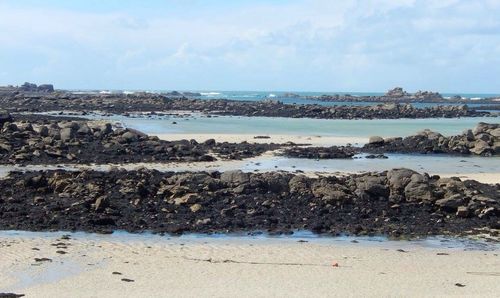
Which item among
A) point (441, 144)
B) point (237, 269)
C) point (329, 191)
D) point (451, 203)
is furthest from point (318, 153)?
point (237, 269)

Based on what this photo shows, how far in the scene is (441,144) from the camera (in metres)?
33.4

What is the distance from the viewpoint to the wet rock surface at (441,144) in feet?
106

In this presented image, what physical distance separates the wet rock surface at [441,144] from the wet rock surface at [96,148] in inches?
224

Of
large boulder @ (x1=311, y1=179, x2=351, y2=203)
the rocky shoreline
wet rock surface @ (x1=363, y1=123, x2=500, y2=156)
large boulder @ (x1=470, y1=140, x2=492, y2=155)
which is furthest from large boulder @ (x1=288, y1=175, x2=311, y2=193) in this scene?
the rocky shoreline

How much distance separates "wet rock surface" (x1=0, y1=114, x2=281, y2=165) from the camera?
992 inches

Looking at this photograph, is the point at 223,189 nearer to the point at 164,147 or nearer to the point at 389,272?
the point at 389,272

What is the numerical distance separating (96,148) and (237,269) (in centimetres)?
1811

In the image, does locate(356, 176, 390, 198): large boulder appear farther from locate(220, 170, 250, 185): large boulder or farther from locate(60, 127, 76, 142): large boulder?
locate(60, 127, 76, 142): large boulder

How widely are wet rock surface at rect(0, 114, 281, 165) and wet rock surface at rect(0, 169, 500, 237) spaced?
605 cm

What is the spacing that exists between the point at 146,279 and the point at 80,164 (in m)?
14.8

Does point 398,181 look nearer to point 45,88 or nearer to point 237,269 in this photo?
point 237,269

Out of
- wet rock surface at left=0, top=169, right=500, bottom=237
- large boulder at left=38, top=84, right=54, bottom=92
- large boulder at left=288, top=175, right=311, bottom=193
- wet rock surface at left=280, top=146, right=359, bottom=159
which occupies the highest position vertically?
large boulder at left=288, top=175, right=311, bottom=193

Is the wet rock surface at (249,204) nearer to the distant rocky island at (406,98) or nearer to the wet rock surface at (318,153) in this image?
the wet rock surface at (318,153)

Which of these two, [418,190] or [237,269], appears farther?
[418,190]
